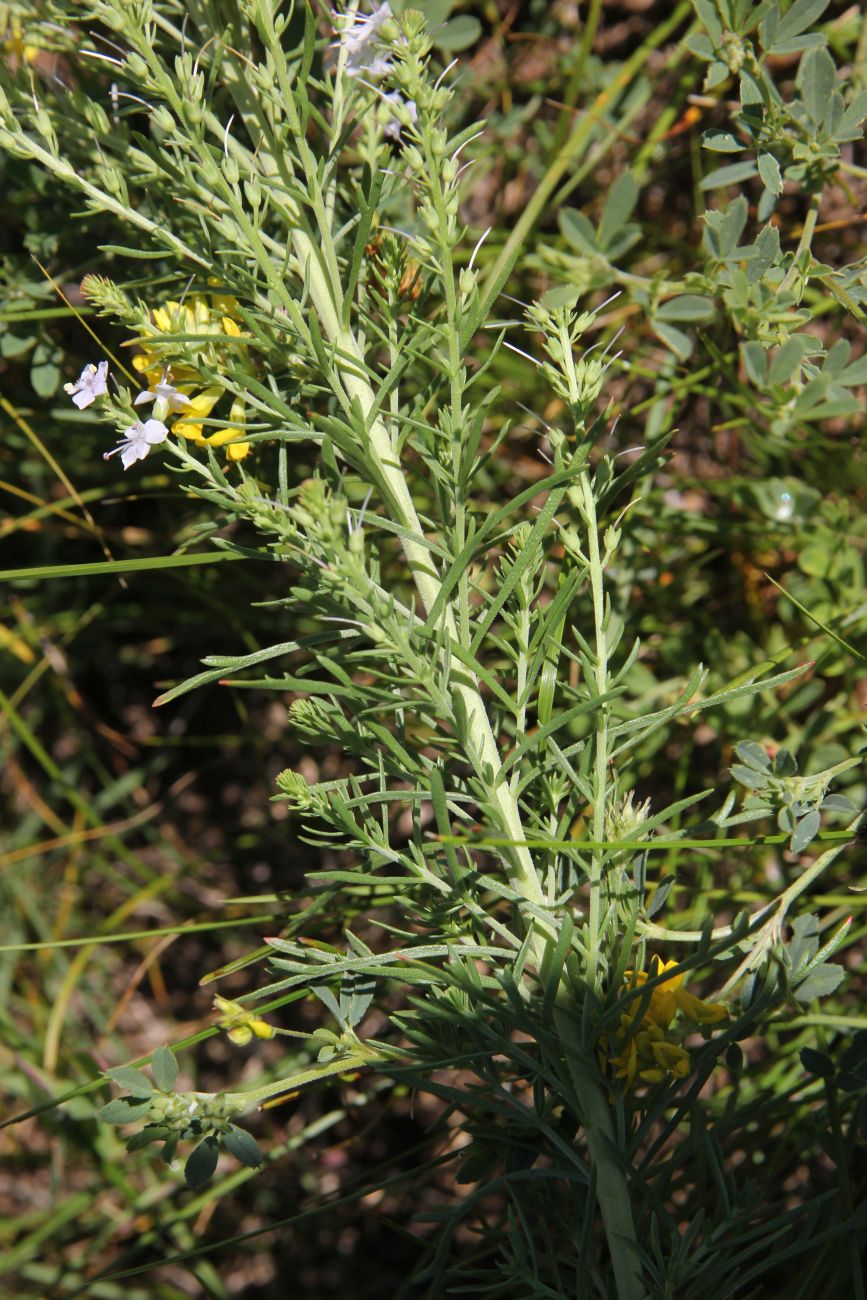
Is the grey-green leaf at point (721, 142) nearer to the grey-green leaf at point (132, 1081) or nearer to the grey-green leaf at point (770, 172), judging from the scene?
the grey-green leaf at point (770, 172)

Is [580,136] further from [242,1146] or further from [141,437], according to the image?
[242,1146]

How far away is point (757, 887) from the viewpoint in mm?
1521

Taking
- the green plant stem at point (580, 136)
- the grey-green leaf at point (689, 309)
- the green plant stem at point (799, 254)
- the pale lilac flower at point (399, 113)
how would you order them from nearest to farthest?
the pale lilac flower at point (399, 113), the green plant stem at point (799, 254), the grey-green leaf at point (689, 309), the green plant stem at point (580, 136)

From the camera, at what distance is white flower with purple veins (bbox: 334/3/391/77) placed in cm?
92

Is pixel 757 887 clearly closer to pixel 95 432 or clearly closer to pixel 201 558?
pixel 201 558

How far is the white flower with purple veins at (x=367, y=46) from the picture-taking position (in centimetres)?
92

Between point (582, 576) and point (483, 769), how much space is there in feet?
0.67

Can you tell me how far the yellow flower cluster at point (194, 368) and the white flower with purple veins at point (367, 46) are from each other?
0.25 metres

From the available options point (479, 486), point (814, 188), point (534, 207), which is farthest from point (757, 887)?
point (534, 207)

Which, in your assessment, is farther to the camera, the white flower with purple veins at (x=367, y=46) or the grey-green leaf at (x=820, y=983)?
the grey-green leaf at (x=820, y=983)

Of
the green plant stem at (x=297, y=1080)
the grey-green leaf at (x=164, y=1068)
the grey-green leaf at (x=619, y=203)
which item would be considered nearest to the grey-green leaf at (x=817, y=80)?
the grey-green leaf at (x=619, y=203)

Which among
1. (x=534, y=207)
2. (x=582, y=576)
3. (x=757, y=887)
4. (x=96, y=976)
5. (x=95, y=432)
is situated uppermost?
(x=534, y=207)

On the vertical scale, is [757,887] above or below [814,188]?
below

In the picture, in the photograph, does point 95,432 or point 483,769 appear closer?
point 483,769
